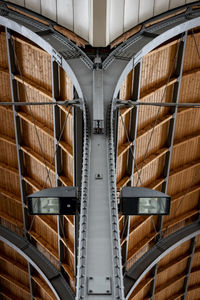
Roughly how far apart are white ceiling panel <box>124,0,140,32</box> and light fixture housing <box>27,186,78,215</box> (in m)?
6.92

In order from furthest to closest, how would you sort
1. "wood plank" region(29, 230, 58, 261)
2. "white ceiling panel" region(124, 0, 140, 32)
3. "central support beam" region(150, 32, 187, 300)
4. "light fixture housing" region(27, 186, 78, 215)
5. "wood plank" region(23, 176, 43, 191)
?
1. "wood plank" region(29, 230, 58, 261)
2. "wood plank" region(23, 176, 43, 191)
3. "central support beam" region(150, 32, 187, 300)
4. "white ceiling panel" region(124, 0, 140, 32)
5. "light fixture housing" region(27, 186, 78, 215)

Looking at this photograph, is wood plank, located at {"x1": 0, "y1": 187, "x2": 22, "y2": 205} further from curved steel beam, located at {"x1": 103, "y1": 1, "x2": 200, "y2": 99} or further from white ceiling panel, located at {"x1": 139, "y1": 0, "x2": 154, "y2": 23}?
white ceiling panel, located at {"x1": 139, "y1": 0, "x2": 154, "y2": 23}

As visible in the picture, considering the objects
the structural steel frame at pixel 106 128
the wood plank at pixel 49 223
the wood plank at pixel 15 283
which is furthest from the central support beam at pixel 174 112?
the wood plank at pixel 15 283

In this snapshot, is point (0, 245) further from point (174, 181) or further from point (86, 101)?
point (86, 101)

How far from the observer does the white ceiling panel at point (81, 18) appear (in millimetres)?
12703

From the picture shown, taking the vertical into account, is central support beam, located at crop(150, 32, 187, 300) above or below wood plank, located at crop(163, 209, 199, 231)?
above

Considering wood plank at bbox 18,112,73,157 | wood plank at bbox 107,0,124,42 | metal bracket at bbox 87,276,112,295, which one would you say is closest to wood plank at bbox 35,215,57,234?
wood plank at bbox 18,112,73,157

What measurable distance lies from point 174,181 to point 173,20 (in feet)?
31.4

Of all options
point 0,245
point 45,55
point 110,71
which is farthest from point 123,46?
point 0,245

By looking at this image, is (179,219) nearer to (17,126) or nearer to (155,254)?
(155,254)

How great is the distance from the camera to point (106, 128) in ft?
34.7

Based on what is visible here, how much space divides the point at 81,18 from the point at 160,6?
2930mm

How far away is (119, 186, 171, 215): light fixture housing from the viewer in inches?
344

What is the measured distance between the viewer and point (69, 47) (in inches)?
511
